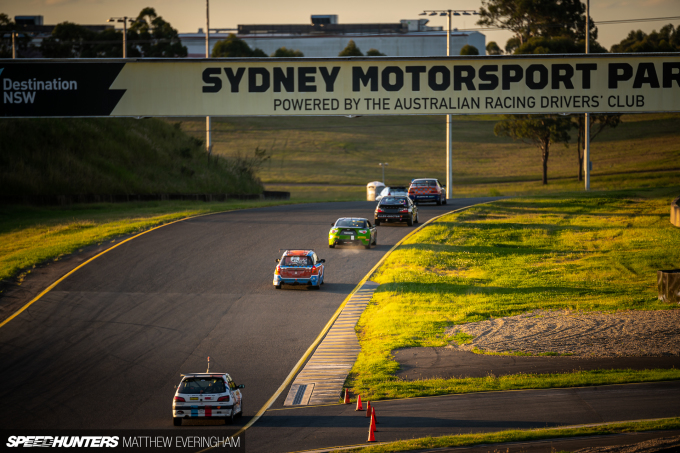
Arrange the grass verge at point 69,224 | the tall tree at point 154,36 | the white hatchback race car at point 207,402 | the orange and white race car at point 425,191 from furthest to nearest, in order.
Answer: the tall tree at point 154,36
the orange and white race car at point 425,191
the grass verge at point 69,224
the white hatchback race car at point 207,402

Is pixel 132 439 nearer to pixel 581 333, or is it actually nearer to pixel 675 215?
pixel 581 333

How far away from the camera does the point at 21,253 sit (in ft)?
113

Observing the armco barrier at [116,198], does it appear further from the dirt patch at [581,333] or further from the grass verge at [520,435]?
the grass verge at [520,435]

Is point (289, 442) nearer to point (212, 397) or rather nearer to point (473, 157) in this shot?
point (212, 397)

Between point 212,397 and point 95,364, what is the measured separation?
23.1ft

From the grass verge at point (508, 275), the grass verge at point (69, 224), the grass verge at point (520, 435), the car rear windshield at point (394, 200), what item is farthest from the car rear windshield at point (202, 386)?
the car rear windshield at point (394, 200)

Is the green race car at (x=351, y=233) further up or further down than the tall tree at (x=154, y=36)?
further down

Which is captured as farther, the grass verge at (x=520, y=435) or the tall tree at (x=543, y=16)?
the tall tree at (x=543, y=16)

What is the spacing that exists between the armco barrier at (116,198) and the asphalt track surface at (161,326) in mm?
13644

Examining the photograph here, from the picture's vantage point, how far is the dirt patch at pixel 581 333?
2136 cm

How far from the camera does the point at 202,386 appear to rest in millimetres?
15672

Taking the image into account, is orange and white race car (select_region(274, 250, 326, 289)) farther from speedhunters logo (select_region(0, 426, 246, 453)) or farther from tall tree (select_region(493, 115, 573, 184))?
tall tree (select_region(493, 115, 573, 184))

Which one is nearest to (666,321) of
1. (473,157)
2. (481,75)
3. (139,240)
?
(481,75)

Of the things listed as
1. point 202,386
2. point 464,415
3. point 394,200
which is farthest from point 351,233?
point 202,386
